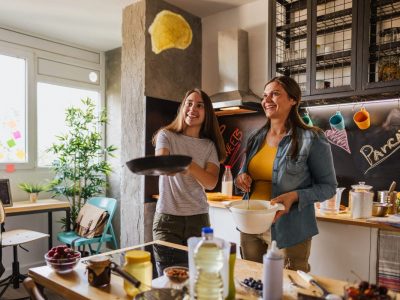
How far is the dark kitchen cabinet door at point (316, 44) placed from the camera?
95.3 inches

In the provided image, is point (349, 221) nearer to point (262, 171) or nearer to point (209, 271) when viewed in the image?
point (262, 171)

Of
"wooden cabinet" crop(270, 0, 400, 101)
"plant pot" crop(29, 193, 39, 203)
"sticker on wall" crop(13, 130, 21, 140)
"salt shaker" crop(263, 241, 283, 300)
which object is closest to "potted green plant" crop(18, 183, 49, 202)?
"plant pot" crop(29, 193, 39, 203)

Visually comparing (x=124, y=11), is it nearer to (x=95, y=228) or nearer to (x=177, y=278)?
(x=95, y=228)

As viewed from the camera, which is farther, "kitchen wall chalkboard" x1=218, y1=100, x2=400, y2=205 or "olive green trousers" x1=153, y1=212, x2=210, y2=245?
"kitchen wall chalkboard" x1=218, y1=100, x2=400, y2=205

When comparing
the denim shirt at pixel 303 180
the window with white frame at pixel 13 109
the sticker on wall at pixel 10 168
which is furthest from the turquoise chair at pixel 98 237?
the denim shirt at pixel 303 180

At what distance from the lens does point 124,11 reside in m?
3.16

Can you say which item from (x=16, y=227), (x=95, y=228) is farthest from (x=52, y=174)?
(x=95, y=228)

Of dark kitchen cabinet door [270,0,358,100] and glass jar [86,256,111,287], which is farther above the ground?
dark kitchen cabinet door [270,0,358,100]

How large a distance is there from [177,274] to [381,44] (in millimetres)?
2075

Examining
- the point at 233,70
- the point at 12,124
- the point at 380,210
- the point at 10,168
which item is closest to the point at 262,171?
the point at 380,210

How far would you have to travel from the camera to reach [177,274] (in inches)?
40.8

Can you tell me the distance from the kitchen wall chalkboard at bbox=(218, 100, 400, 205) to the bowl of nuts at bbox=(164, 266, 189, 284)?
1.94 m

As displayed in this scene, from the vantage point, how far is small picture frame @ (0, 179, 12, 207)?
3.26 meters

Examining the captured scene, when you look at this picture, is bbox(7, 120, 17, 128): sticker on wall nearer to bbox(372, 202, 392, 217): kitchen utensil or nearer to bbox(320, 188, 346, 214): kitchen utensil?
bbox(320, 188, 346, 214): kitchen utensil
